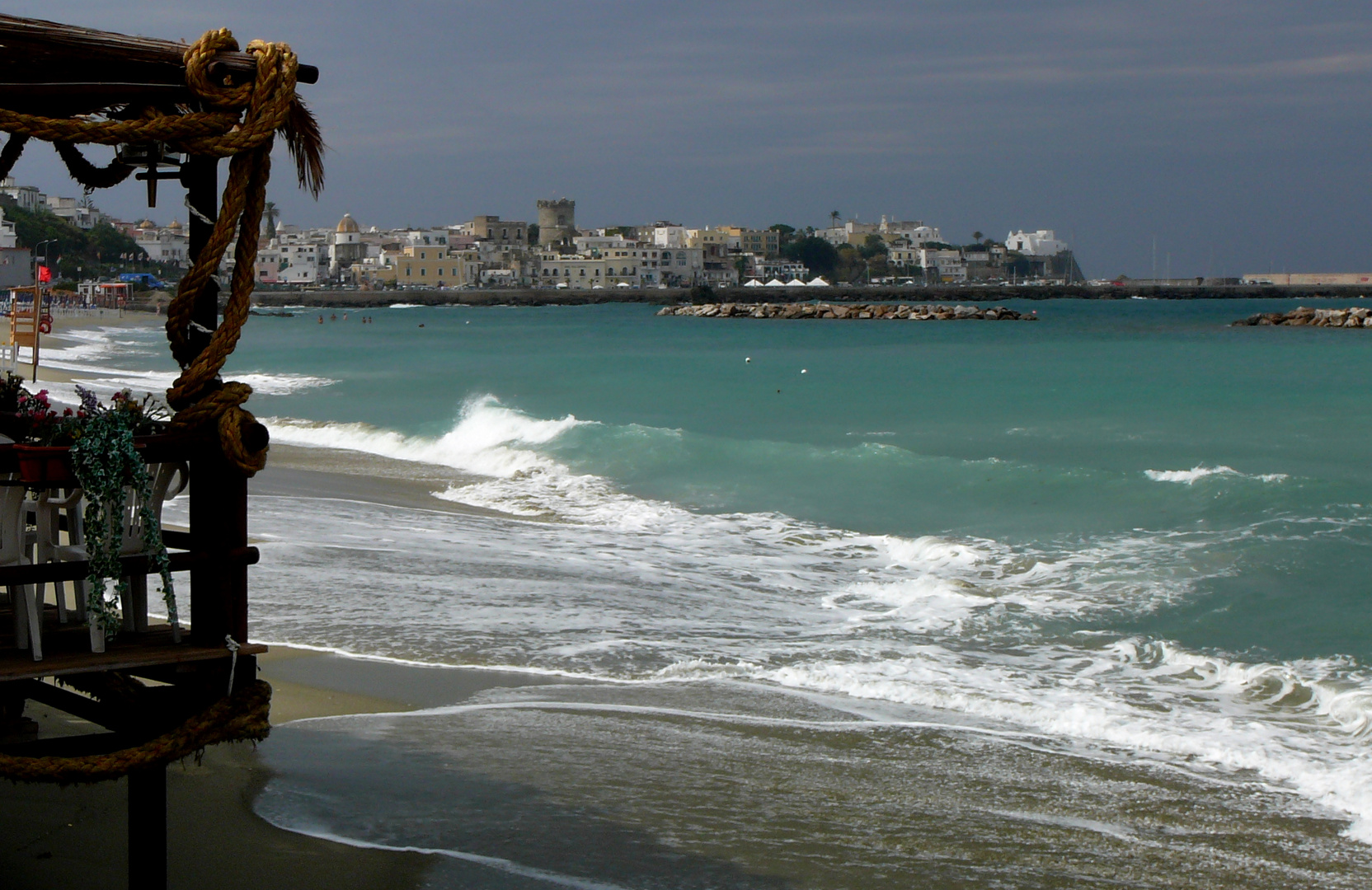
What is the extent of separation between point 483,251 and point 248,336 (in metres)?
93.6

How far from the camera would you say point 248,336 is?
67.7m

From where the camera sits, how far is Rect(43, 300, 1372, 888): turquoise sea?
15.9ft

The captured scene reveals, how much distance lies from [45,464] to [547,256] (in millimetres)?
159504

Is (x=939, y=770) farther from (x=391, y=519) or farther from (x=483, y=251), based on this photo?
(x=483, y=251)

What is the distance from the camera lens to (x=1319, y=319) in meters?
68.9

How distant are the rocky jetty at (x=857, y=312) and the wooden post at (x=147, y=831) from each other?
3288 inches

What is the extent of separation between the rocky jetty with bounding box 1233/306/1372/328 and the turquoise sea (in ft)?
171

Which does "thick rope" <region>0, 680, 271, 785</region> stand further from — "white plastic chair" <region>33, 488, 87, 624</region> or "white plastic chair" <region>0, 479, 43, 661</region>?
"white plastic chair" <region>33, 488, 87, 624</region>

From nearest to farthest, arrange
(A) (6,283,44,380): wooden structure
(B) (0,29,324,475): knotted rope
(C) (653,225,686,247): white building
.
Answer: (B) (0,29,324,475): knotted rope
(A) (6,283,44,380): wooden structure
(C) (653,225,686,247): white building

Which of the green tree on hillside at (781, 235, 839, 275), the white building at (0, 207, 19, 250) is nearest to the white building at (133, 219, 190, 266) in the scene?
the green tree on hillside at (781, 235, 839, 275)

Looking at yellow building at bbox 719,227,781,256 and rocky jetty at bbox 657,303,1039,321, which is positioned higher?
yellow building at bbox 719,227,781,256

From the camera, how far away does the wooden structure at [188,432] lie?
3.56 meters

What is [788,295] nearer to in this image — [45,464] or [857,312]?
[857,312]

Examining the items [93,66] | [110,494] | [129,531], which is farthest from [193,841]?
[93,66]
